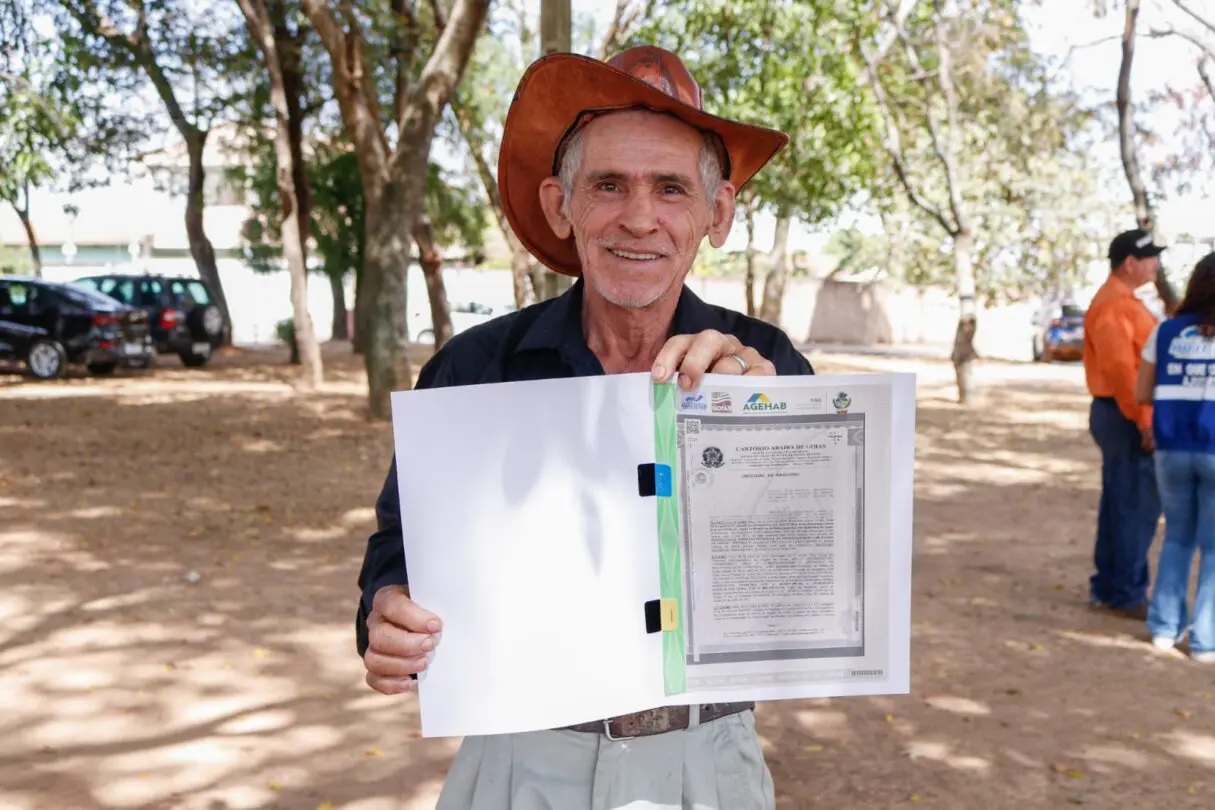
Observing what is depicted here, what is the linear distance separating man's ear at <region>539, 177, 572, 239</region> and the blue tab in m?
0.60

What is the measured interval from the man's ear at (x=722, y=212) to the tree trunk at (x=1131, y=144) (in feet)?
24.3

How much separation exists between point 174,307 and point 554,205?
24.5 metres

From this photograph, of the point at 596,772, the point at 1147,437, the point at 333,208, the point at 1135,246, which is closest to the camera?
the point at 596,772

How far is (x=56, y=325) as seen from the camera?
67.4ft

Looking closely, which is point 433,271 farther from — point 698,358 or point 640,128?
point 698,358

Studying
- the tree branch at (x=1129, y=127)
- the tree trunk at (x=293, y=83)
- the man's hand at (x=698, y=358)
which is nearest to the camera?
the man's hand at (x=698, y=358)

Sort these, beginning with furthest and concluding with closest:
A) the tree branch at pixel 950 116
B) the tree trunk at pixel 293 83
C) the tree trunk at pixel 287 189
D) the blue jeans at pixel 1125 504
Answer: the tree trunk at pixel 293 83 → the tree branch at pixel 950 116 → the tree trunk at pixel 287 189 → the blue jeans at pixel 1125 504

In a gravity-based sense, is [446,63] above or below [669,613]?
above

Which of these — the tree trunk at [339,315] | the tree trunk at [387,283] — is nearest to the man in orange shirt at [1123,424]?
the tree trunk at [387,283]

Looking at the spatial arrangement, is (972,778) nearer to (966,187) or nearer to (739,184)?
(739,184)

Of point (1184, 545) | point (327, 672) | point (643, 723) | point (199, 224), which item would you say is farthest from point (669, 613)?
point (199, 224)

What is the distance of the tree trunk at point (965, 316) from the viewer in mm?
18484

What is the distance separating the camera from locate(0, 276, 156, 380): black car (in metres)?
20.3

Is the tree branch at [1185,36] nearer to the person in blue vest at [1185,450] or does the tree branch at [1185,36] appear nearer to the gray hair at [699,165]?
the person in blue vest at [1185,450]
